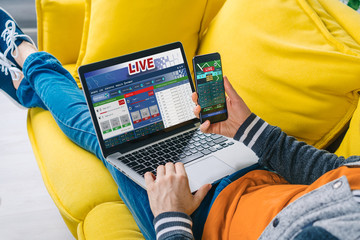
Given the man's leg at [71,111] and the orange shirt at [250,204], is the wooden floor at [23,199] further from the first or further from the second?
the orange shirt at [250,204]

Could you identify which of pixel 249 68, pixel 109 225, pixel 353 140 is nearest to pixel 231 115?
pixel 249 68

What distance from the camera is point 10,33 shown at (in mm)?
1364

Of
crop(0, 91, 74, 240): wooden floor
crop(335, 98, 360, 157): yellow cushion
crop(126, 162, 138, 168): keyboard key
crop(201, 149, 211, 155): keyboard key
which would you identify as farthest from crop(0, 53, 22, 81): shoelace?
crop(335, 98, 360, 157): yellow cushion

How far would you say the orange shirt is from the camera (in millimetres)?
570

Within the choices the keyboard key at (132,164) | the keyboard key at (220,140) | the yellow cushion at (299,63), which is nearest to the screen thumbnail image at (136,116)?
the keyboard key at (132,164)

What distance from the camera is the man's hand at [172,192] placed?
2.15 ft

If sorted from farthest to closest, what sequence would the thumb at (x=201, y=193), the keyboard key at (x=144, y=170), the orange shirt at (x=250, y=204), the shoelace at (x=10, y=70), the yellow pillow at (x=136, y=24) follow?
the shoelace at (x=10, y=70), the yellow pillow at (x=136, y=24), the keyboard key at (x=144, y=170), the thumb at (x=201, y=193), the orange shirt at (x=250, y=204)

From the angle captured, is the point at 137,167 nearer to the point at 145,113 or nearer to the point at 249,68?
the point at 145,113

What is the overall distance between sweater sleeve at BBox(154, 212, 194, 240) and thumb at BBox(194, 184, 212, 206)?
6 cm

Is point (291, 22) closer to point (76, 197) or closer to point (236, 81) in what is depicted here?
point (236, 81)

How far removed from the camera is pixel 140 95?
0.87m

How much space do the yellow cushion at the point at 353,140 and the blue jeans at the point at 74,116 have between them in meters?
0.23

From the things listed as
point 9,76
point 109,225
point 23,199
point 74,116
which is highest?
point 9,76

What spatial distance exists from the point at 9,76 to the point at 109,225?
851 millimetres
